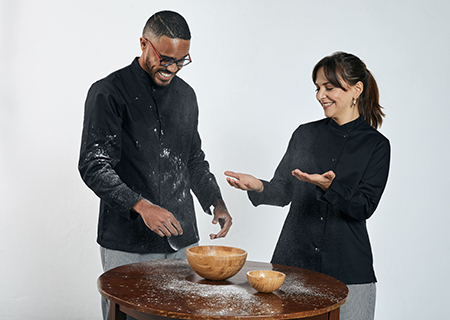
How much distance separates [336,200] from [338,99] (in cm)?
52

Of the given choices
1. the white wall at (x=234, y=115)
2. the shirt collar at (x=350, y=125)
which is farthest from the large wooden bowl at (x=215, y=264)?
the white wall at (x=234, y=115)

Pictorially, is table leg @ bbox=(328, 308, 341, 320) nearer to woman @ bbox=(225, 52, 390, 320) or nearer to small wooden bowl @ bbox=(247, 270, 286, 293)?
small wooden bowl @ bbox=(247, 270, 286, 293)

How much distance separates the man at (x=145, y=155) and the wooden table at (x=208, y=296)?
32 cm

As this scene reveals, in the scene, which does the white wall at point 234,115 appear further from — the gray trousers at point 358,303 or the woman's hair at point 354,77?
the gray trousers at point 358,303

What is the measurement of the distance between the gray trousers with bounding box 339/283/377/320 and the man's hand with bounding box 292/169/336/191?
455 mm

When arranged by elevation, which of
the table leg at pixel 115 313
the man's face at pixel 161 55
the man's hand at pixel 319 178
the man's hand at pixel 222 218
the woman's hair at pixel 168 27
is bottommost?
the table leg at pixel 115 313

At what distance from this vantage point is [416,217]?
134 inches

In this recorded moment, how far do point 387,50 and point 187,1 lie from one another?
4.91ft

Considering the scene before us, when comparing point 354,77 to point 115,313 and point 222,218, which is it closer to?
point 222,218

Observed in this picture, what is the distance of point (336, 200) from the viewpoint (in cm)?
184

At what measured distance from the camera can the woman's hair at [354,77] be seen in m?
2.08

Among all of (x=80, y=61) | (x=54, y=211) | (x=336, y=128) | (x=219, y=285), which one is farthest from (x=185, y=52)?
(x=54, y=211)

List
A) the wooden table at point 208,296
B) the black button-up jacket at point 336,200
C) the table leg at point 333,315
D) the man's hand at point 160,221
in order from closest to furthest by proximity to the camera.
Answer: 1. the wooden table at point 208,296
2. the table leg at point 333,315
3. the man's hand at point 160,221
4. the black button-up jacket at point 336,200

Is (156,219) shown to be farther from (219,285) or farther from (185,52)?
(185,52)
